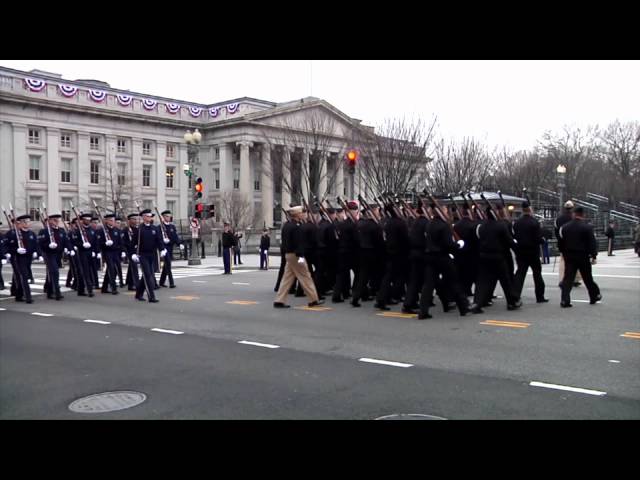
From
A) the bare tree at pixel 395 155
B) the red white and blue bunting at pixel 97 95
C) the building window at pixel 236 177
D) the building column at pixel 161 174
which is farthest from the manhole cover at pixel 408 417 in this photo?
the building window at pixel 236 177

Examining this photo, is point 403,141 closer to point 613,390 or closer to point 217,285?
point 217,285

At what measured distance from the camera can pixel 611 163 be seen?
195 feet

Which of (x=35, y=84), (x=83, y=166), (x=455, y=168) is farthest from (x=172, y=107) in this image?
(x=455, y=168)

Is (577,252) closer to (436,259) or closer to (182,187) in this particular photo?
(436,259)

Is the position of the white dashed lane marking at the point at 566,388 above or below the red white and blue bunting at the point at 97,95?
below

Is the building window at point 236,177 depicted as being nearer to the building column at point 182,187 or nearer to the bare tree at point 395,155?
the building column at point 182,187

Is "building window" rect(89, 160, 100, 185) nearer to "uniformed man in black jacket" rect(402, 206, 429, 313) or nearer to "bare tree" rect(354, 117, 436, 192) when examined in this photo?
"bare tree" rect(354, 117, 436, 192)

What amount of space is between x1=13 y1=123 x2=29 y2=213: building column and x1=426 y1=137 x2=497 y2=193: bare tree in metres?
37.1

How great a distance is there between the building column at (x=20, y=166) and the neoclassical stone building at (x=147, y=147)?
0.30ft

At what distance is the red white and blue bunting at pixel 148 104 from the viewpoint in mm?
67688

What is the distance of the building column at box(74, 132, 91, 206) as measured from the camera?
61.7 meters

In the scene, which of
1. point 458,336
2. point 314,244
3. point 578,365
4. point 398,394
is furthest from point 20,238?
point 578,365

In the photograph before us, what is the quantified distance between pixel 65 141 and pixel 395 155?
40272 mm

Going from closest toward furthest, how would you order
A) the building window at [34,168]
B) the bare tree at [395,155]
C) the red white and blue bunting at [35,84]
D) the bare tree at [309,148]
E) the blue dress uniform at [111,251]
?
the blue dress uniform at [111,251] < the bare tree at [395,155] < the bare tree at [309,148] < the red white and blue bunting at [35,84] < the building window at [34,168]
